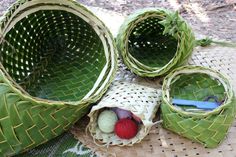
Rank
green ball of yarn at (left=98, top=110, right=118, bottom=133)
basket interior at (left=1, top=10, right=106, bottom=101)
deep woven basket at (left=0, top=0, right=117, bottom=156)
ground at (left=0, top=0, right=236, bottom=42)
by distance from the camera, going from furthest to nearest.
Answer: ground at (left=0, top=0, right=236, bottom=42), basket interior at (left=1, top=10, right=106, bottom=101), green ball of yarn at (left=98, top=110, right=118, bottom=133), deep woven basket at (left=0, top=0, right=117, bottom=156)

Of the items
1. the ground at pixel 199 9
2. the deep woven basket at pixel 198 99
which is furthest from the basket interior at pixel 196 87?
the ground at pixel 199 9

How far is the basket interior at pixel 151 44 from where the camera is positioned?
1161mm

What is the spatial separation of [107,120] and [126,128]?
47 mm

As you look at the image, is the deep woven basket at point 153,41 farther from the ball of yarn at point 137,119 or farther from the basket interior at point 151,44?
the ball of yarn at point 137,119

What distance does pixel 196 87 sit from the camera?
106 centimetres

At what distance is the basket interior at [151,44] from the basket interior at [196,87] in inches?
4.3

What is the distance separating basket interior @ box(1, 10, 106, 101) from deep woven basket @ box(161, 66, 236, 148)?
20 cm

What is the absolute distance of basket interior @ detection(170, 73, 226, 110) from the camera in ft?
3.38

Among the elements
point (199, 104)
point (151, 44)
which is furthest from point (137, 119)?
point (151, 44)

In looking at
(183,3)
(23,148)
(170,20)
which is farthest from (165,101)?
(183,3)

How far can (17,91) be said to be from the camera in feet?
2.74

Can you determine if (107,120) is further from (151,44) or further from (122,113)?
(151,44)

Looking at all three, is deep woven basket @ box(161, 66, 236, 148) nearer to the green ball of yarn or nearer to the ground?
the green ball of yarn

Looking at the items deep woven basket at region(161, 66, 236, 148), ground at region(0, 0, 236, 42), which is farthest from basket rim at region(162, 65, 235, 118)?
ground at region(0, 0, 236, 42)
